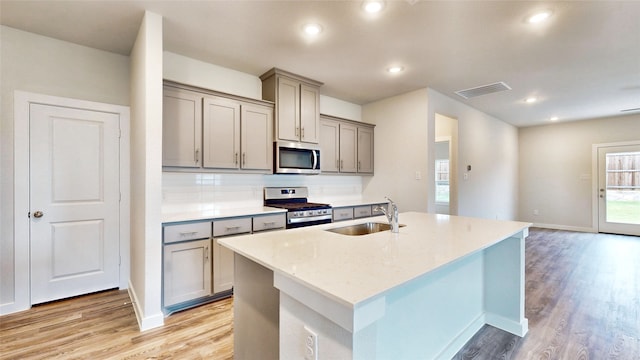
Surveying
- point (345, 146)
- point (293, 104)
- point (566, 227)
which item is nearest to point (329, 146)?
point (345, 146)

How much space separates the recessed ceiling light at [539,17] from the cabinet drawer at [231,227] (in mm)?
3037

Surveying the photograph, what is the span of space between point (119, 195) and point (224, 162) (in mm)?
1159

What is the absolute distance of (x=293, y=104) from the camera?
11.6 ft

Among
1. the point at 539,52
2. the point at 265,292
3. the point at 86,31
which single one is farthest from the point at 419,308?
the point at 86,31

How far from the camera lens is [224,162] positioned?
3053 mm

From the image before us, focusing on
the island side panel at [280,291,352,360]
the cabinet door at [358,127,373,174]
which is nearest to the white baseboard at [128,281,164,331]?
the island side panel at [280,291,352,360]

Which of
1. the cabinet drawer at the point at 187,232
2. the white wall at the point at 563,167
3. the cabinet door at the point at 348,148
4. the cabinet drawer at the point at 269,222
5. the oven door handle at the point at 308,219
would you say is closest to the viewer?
the cabinet drawer at the point at 187,232

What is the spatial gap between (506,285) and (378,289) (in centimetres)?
190

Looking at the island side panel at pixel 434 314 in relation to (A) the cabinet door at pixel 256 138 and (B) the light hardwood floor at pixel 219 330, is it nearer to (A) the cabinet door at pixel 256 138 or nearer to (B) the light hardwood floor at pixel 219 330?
(B) the light hardwood floor at pixel 219 330

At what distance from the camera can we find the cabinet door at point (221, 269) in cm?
265

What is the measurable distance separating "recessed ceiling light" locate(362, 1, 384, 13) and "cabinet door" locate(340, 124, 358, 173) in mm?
2166

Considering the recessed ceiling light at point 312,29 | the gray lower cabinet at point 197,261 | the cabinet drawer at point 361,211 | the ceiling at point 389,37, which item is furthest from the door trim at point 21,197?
the cabinet drawer at point 361,211

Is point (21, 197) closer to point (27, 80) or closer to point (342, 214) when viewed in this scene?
point (27, 80)

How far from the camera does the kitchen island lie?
941 mm
